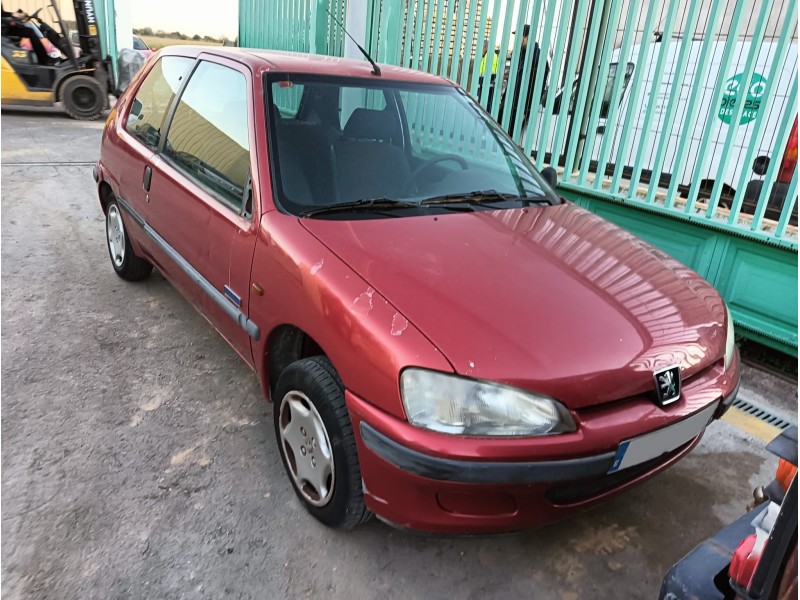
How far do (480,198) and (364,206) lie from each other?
0.59 meters

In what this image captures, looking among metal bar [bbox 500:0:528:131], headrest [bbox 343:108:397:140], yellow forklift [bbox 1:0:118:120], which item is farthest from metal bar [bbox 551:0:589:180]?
A: yellow forklift [bbox 1:0:118:120]

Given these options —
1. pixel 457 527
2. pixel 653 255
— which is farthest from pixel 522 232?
pixel 457 527

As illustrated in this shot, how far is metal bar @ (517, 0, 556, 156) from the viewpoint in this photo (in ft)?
15.0

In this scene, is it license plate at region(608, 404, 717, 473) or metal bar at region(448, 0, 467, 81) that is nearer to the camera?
license plate at region(608, 404, 717, 473)

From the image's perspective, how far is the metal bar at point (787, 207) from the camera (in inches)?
134

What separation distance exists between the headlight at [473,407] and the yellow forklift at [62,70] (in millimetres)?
11175

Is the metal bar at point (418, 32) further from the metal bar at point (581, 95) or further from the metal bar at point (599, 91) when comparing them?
the metal bar at point (599, 91)

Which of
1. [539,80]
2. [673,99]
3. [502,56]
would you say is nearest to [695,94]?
[673,99]

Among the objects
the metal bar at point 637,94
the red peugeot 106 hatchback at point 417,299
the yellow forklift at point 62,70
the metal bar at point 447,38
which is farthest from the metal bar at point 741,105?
the yellow forklift at point 62,70

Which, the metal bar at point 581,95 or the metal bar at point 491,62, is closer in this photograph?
the metal bar at point 581,95

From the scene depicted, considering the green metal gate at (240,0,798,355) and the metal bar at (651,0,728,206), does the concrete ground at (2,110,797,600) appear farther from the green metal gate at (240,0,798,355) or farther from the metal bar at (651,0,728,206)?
the metal bar at (651,0,728,206)

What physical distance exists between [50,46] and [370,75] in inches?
401

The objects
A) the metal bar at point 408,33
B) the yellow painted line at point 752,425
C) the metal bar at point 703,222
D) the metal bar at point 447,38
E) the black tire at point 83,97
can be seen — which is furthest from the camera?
the black tire at point 83,97

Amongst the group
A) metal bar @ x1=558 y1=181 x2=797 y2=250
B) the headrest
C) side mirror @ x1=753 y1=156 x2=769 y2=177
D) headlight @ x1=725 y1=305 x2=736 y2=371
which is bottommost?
headlight @ x1=725 y1=305 x2=736 y2=371
